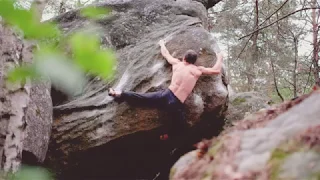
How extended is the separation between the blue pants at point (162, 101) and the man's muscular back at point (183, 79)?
0.10 metres

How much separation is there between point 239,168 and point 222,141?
0.47 m

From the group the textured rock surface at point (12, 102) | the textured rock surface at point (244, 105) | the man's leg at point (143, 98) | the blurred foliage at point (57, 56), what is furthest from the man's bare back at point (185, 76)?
the blurred foliage at point (57, 56)

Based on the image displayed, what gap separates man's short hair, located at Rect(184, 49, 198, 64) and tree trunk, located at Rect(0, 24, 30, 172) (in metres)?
4.65

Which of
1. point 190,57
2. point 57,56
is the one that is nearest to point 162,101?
point 190,57

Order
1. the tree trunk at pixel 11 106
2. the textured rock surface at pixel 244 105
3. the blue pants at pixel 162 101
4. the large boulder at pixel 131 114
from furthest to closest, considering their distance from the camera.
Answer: the textured rock surface at pixel 244 105, the large boulder at pixel 131 114, the blue pants at pixel 162 101, the tree trunk at pixel 11 106

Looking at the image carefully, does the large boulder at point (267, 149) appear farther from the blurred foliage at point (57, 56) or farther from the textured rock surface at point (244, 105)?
the textured rock surface at point (244, 105)

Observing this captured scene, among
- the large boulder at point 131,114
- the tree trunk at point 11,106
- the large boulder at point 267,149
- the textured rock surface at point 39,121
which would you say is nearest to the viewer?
the large boulder at point 267,149

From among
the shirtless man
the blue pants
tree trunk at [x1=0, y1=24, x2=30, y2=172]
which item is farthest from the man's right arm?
tree trunk at [x1=0, y1=24, x2=30, y2=172]

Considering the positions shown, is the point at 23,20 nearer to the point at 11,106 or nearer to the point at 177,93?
the point at 11,106

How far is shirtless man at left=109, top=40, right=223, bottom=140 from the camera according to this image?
24.0 feet

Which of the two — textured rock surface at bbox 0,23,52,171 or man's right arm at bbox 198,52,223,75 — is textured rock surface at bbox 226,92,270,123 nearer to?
man's right arm at bbox 198,52,223,75

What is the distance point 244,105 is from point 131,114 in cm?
399

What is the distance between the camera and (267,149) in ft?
6.97

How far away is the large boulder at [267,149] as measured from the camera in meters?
1.91
